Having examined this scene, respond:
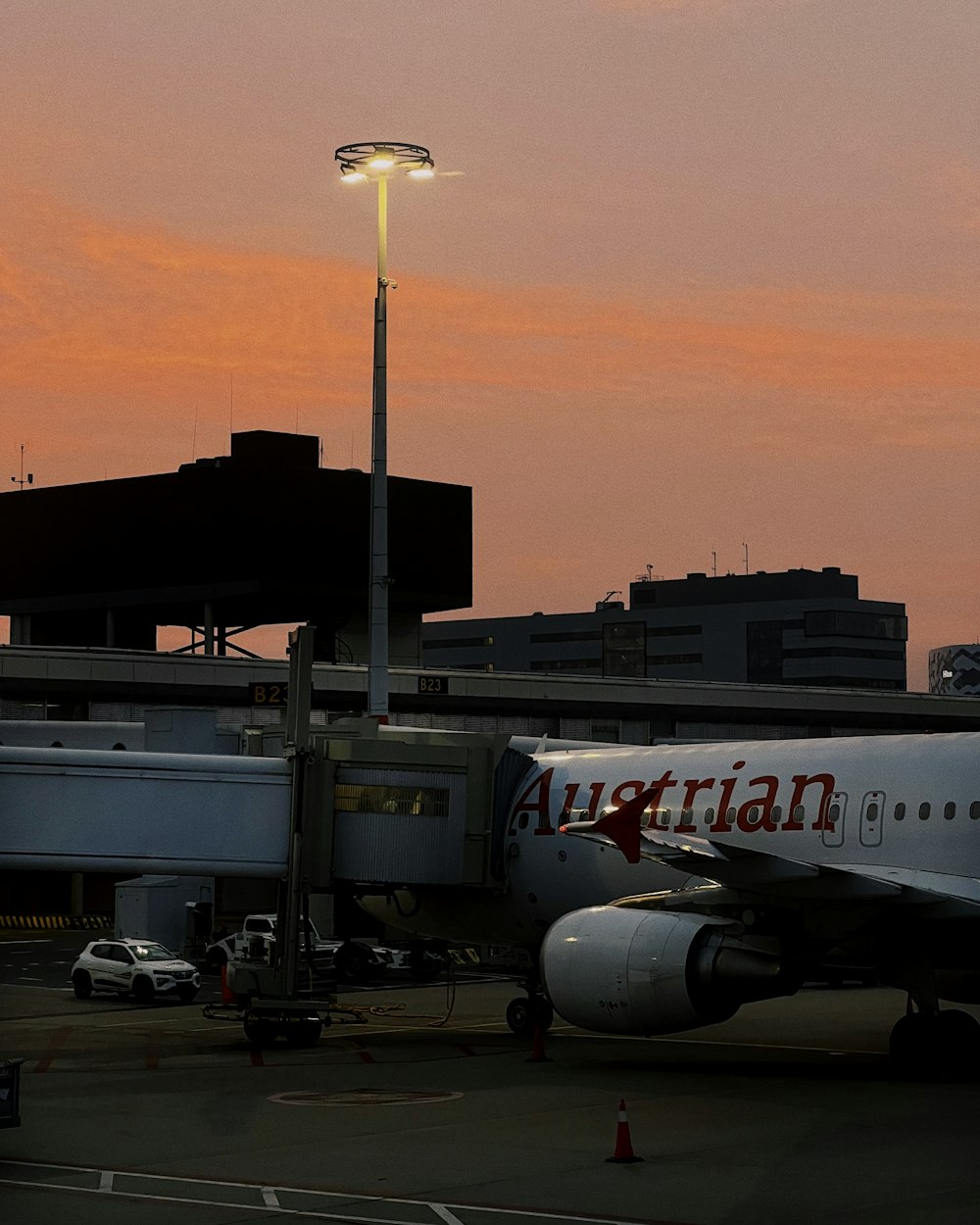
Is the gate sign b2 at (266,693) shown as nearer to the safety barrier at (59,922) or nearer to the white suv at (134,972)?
the white suv at (134,972)

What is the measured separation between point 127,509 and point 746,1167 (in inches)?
2923

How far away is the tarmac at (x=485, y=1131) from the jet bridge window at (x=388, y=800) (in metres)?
4.33

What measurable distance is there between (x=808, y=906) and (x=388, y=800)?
993 centimetres

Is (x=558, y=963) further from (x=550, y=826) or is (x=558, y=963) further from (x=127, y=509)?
(x=127, y=509)

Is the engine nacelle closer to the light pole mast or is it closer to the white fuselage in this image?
the white fuselage

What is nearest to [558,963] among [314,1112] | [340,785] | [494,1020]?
[314,1112]

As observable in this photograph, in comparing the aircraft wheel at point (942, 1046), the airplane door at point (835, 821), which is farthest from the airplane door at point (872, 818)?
the aircraft wheel at point (942, 1046)

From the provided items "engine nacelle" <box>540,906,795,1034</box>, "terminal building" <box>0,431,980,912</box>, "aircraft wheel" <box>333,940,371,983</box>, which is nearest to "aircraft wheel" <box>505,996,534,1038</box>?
"engine nacelle" <box>540,906,795,1034</box>

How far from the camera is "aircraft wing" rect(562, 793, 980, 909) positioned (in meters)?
25.5

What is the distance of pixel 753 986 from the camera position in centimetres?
2791

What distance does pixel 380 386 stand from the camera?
41.6 m

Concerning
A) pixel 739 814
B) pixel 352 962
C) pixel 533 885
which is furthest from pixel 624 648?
pixel 739 814

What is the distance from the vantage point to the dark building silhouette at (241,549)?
87250 mm

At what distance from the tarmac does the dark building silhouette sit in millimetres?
49725
